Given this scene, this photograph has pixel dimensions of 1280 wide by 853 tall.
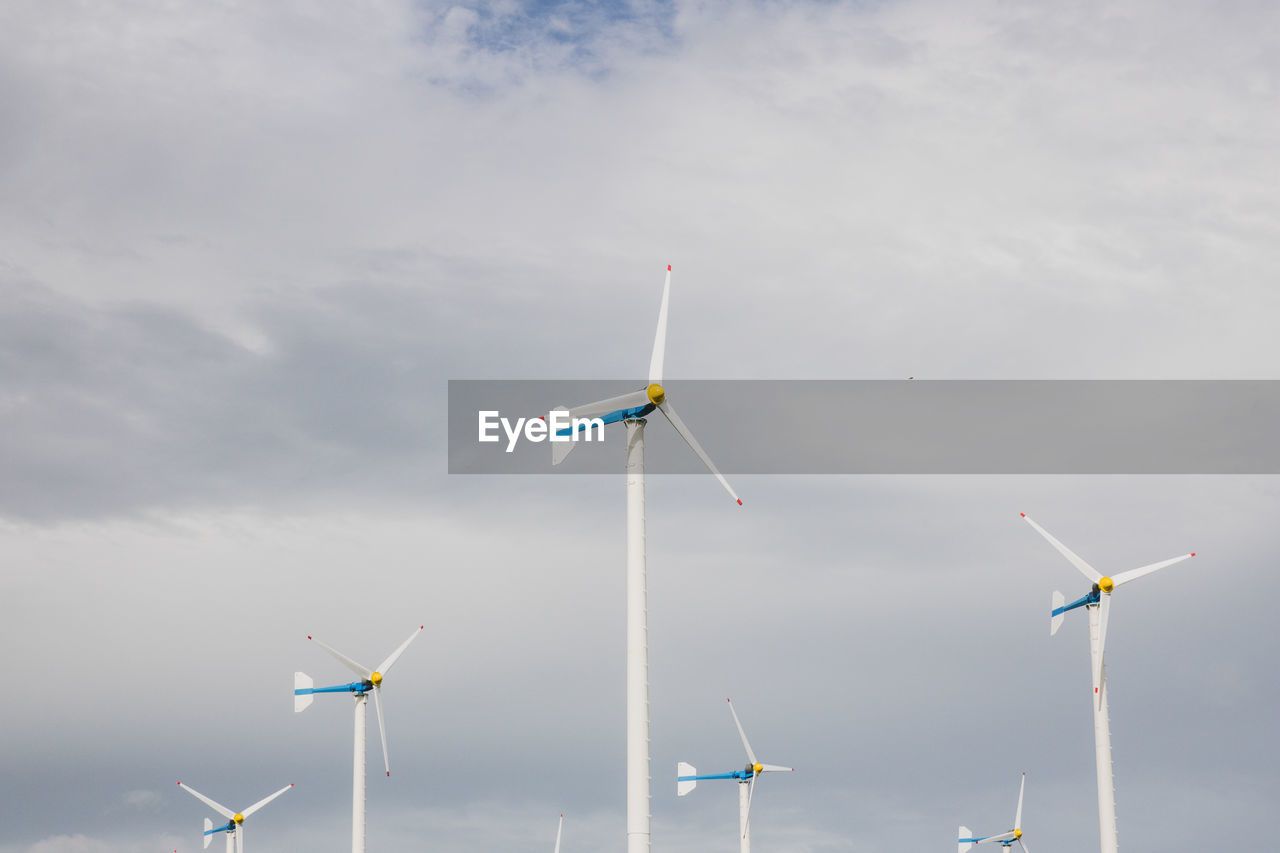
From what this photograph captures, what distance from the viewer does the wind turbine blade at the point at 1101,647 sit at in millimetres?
111425

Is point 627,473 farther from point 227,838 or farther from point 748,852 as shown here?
point 227,838

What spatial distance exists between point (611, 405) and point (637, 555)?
7.88 meters

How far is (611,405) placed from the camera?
70875 millimetres

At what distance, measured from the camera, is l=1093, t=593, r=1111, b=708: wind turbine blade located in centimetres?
11143

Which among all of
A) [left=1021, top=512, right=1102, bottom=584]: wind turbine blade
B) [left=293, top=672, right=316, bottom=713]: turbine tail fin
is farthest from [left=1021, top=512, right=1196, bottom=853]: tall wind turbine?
[left=293, top=672, right=316, bottom=713]: turbine tail fin

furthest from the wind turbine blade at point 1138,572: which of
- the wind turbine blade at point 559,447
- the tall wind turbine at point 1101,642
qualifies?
the wind turbine blade at point 559,447

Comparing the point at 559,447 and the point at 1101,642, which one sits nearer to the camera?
the point at 559,447

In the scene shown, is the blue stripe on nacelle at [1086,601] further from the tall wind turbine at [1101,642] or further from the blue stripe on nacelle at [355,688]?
the blue stripe on nacelle at [355,688]

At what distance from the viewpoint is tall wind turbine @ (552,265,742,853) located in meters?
63.9

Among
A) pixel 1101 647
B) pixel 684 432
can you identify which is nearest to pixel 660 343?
pixel 684 432

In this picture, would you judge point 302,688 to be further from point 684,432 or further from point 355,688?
point 684,432

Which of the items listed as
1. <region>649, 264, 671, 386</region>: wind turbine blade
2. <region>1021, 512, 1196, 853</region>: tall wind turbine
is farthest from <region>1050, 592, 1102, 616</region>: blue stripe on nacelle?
<region>649, 264, 671, 386</region>: wind turbine blade

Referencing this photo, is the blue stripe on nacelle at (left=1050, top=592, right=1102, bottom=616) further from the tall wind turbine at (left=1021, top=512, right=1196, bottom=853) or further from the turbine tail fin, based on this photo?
the turbine tail fin

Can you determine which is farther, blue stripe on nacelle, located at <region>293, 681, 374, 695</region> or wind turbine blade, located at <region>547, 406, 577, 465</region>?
blue stripe on nacelle, located at <region>293, 681, 374, 695</region>
